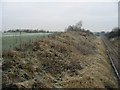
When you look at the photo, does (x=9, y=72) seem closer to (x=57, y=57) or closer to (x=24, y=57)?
(x=24, y=57)

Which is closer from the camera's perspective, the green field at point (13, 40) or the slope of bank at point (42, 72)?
the slope of bank at point (42, 72)

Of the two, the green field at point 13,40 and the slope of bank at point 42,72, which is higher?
the green field at point 13,40

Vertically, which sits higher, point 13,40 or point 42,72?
point 13,40

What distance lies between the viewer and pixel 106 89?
51.6 feet

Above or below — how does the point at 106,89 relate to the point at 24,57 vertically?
below

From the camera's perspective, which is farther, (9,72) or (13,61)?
(13,61)

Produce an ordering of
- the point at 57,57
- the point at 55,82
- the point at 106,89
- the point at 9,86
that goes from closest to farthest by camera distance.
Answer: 1. the point at 9,86
2. the point at 55,82
3. the point at 106,89
4. the point at 57,57

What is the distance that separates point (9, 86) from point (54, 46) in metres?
11.8

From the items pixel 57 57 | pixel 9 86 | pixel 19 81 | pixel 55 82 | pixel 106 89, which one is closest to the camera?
pixel 9 86

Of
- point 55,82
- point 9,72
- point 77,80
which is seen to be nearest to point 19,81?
point 9,72

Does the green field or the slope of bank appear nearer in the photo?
the slope of bank

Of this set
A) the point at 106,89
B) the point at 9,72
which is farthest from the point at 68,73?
the point at 9,72

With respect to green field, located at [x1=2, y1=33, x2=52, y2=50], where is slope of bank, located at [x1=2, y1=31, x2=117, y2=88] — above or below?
below

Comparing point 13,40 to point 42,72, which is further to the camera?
point 13,40
